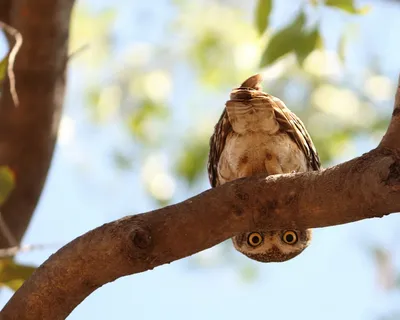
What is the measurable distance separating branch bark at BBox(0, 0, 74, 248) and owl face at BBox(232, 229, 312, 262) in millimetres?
1610

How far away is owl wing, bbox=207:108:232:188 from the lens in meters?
2.79

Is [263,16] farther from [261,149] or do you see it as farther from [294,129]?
[261,149]

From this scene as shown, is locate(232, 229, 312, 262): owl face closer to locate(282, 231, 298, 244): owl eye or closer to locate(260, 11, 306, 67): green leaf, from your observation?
locate(282, 231, 298, 244): owl eye

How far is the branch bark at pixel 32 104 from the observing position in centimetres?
379

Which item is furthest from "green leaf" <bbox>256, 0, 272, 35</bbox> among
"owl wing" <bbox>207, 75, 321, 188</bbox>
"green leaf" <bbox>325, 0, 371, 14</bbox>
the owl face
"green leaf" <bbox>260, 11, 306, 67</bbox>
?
the owl face

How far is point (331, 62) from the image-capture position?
20.8 ft

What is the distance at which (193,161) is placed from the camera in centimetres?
671

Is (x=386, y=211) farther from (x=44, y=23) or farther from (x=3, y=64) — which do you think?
(x=44, y=23)

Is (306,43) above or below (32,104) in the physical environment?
above

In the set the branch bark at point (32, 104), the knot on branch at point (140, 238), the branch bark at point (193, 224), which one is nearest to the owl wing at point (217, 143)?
the branch bark at point (193, 224)

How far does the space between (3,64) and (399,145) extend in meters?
1.42

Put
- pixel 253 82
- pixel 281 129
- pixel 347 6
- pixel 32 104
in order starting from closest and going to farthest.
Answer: pixel 253 82 < pixel 281 129 < pixel 347 6 < pixel 32 104

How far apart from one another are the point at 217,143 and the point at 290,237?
45cm

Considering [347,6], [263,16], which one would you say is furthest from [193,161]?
[347,6]
